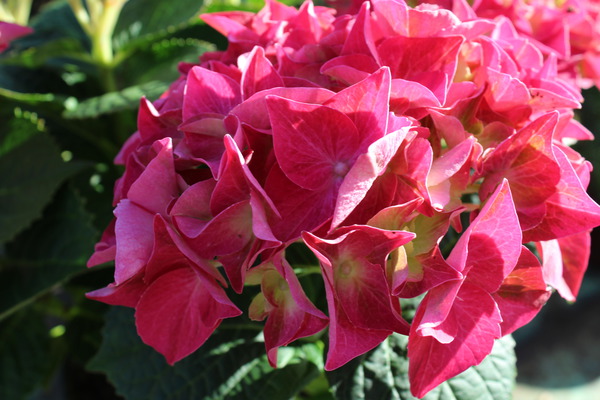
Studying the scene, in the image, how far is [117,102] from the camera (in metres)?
0.81

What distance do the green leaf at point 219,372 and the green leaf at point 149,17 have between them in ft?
1.58

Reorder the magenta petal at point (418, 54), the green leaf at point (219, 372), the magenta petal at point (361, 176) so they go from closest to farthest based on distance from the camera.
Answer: the magenta petal at point (361, 176), the magenta petal at point (418, 54), the green leaf at point (219, 372)

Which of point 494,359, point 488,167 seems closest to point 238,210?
point 488,167

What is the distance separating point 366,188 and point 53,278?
22.5 inches

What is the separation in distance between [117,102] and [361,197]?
53cm

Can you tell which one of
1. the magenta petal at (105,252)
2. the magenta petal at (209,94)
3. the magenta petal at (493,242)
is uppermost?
the magenta petal at (209,94)

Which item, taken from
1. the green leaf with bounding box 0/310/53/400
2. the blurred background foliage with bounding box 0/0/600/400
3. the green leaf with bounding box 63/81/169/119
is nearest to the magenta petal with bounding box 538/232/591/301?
the blurred background foliage with bounding box 0/0/600/400

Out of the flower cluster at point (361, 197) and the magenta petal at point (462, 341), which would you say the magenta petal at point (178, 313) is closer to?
the flower cluster at point (361, 197)

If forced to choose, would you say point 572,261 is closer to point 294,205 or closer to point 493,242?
point 493,242

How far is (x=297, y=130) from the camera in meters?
0.42

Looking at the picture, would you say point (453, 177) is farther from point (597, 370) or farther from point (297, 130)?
point (597, 370)

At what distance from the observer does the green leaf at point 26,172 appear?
0.82 m

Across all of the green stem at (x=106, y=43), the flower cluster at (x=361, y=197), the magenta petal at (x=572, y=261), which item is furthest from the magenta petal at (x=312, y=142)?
the green stem at (x=106, y=43)

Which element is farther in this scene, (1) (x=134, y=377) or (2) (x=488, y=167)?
(1) (x=134, y=377)
